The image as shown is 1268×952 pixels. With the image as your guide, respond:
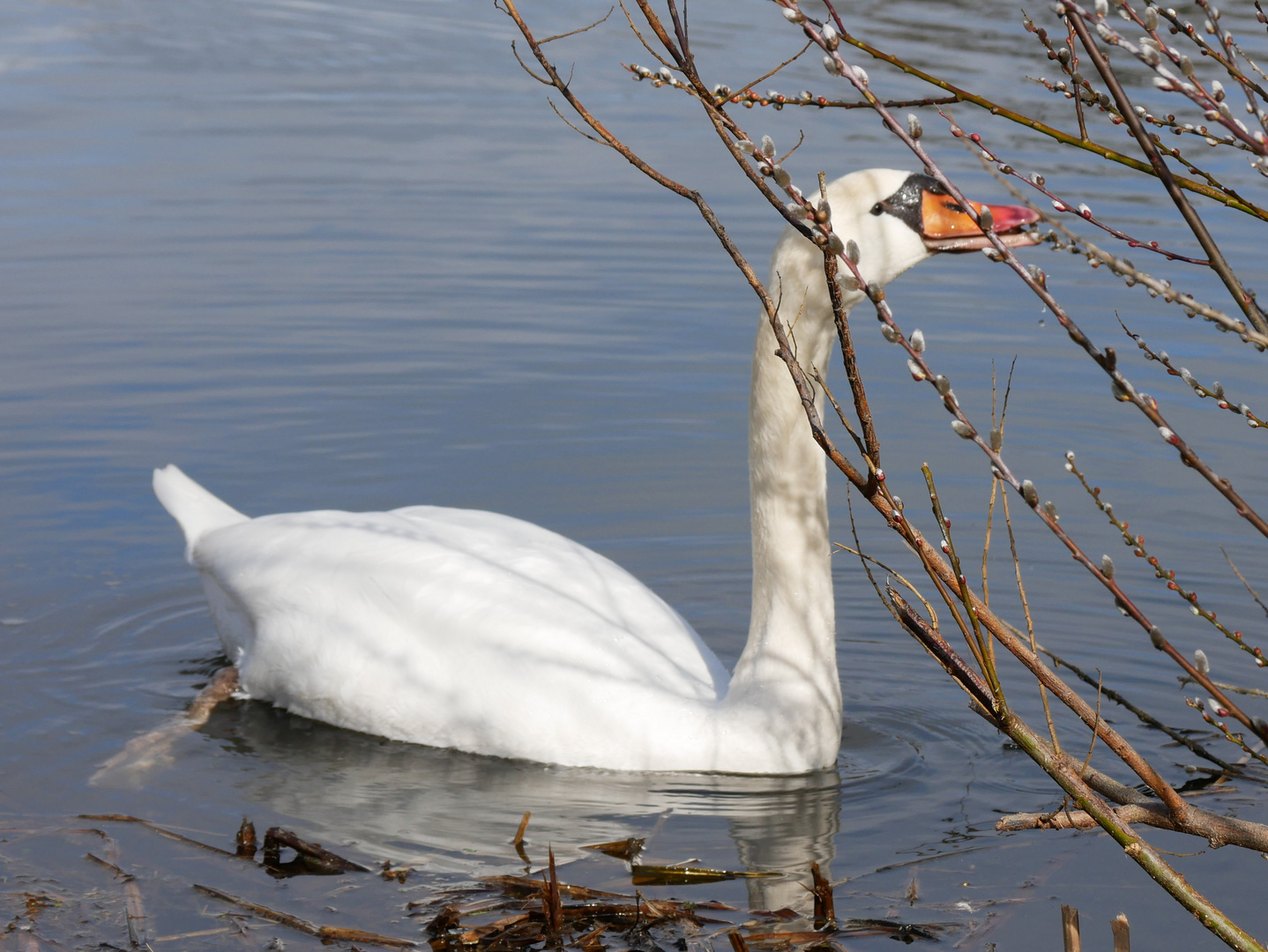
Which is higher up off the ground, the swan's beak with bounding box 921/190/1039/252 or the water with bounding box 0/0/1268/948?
the swan's beak with bounding box 921/190/1039/252

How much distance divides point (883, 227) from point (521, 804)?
2110 mm

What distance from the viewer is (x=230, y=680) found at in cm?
588

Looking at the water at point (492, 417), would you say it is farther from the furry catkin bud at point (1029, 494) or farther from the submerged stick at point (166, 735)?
the furry catkin bud at point (1029, 494)

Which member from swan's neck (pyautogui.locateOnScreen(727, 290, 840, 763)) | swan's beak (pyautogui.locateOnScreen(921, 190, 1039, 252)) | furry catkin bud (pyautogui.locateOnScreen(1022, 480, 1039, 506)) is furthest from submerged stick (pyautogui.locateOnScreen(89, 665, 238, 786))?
furry catkin bud (pyautogui.locateOnScreen(1022, 480, 1039, 506))

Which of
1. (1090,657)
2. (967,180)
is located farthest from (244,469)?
(967,180)

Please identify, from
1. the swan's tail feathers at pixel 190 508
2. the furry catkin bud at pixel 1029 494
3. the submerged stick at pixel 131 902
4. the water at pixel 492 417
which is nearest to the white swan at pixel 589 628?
the water at pixel 492 417

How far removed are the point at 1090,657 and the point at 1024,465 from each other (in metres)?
2.30

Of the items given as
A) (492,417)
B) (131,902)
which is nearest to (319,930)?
(131,902)

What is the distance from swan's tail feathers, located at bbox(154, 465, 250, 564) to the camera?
6.43 m

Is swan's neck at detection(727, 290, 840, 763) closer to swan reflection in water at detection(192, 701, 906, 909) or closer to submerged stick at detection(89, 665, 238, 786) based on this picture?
swan reflection in water at detection(192, 701, 906, 909)

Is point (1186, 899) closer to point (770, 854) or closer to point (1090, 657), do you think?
point (770, 854)

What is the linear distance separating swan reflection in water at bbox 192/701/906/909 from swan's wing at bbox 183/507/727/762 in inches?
6.0

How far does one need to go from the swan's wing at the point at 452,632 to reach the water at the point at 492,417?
0.54 feet

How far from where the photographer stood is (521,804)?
16.0 feet
